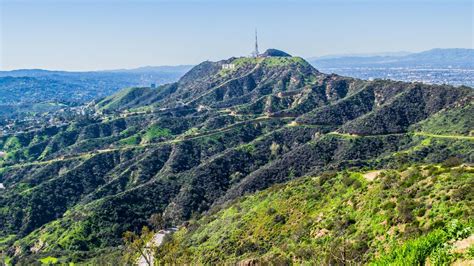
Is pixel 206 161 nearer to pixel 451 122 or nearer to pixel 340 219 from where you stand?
pixel 451 122

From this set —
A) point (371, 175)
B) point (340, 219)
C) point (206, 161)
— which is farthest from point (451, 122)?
Answer: point (340, 219)

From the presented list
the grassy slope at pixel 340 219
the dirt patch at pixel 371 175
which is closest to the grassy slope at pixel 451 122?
the grassy slope at pixel 340 219

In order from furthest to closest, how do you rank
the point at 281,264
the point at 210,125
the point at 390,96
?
the point at 210,125 → the point at 390,96 → the point at 281,264

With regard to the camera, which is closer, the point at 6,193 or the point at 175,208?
the point at 175,208

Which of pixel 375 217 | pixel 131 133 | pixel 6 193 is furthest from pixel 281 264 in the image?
pixel 131 133

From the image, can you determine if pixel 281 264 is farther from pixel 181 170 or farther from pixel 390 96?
pixel 390 96

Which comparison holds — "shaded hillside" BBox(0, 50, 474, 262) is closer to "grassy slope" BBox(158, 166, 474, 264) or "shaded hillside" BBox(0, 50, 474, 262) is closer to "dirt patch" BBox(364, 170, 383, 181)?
"dirt patch" BBox(364, 170, 383, 181)
